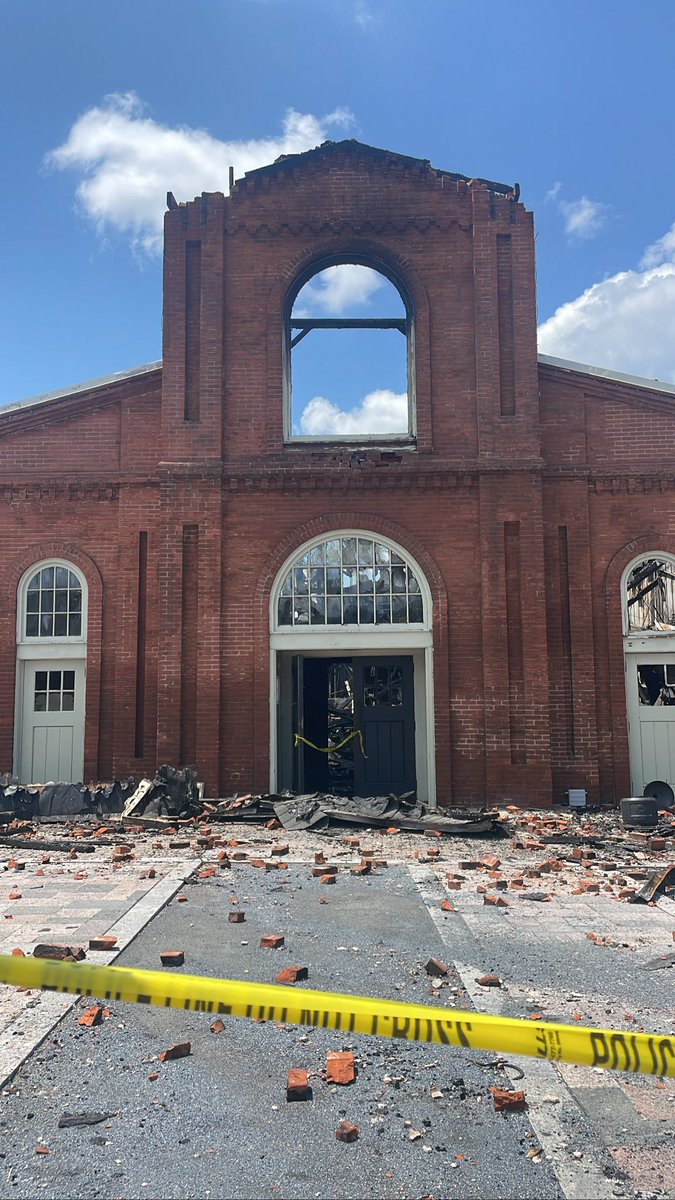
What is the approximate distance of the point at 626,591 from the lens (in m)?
12.7

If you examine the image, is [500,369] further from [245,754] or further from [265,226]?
[245,754]

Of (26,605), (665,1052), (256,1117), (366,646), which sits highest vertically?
(26,605)

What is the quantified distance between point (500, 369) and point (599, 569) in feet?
11.3

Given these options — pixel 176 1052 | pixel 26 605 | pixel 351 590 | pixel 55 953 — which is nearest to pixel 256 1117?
pixel 176 1052

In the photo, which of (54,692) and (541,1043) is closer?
(541,1043)

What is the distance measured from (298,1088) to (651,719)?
33.6ft

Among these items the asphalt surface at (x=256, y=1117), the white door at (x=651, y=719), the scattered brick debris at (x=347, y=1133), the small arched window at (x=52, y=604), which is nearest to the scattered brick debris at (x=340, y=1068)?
the asphalt surface at (x=256, y=1117)

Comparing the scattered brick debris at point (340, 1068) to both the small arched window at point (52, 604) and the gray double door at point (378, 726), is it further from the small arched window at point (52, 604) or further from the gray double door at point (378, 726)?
the small arched window at point (52, 604)

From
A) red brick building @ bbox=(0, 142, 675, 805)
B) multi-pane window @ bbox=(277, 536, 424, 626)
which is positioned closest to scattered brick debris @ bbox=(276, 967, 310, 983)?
red brick building @ bbox=(0, 142, 675, 805)

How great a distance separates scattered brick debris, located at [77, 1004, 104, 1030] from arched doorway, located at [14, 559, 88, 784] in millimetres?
8665

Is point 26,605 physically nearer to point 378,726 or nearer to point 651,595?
point 378,726

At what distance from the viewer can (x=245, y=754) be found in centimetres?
1211

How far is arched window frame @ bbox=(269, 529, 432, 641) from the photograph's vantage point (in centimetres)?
1242

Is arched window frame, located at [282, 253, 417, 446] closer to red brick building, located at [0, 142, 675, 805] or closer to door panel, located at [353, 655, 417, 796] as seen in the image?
red brick building, located at [0, 142, 675, 805]
